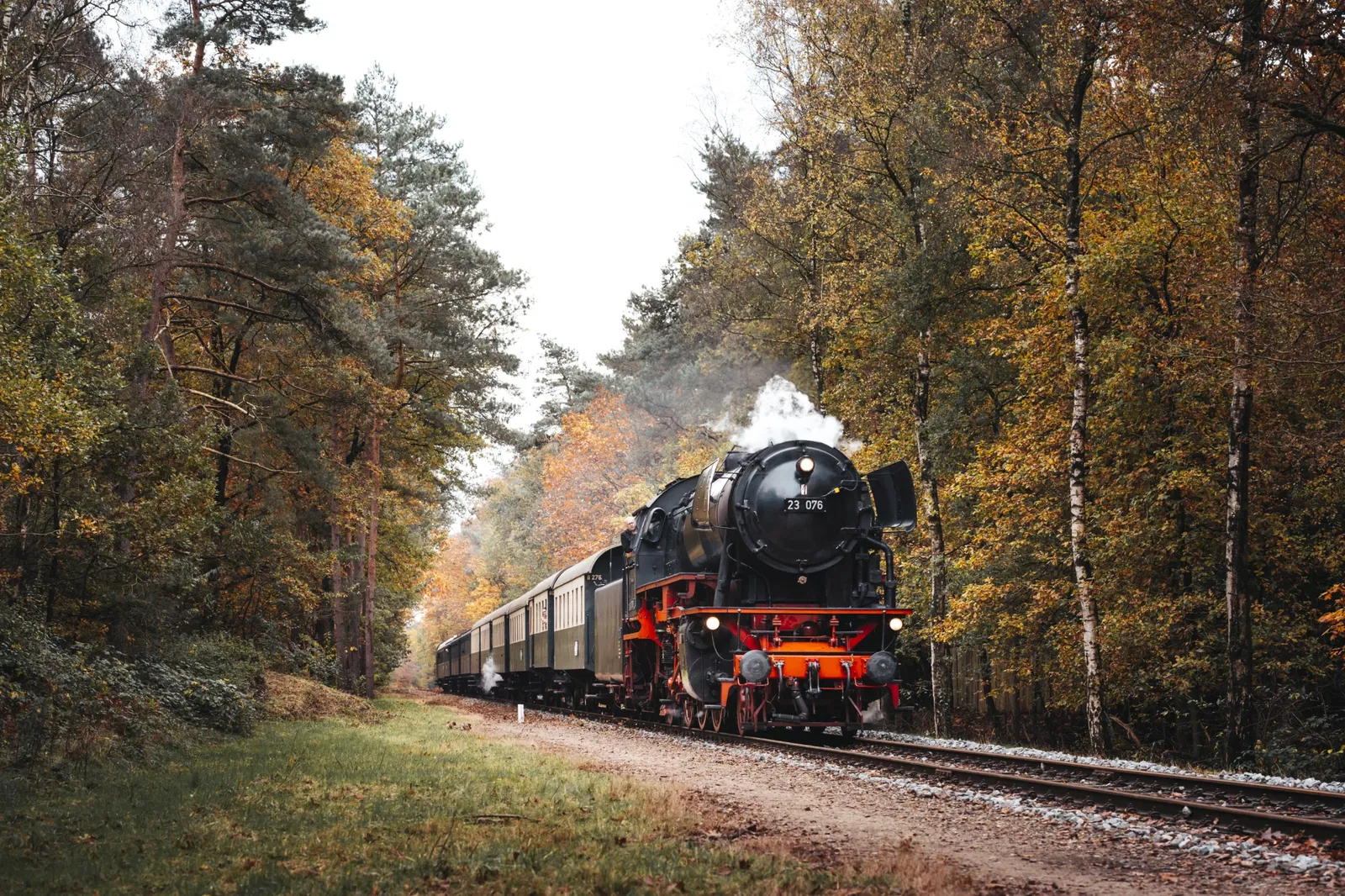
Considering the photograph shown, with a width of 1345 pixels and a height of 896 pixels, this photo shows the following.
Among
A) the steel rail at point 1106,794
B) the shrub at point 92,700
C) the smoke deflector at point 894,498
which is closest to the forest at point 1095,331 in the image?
the smoke deflector at point 894,498

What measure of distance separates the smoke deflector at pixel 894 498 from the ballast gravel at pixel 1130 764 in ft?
9.91

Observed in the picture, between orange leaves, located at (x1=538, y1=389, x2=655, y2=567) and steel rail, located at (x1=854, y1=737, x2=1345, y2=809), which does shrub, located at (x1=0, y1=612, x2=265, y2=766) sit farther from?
orange leaves, located at (x1=538, y1=389, x2=655, y2=567)

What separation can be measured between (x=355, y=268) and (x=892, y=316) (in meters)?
9.98

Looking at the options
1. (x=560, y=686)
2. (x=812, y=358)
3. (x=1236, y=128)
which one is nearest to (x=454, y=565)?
(x=560, y=686)

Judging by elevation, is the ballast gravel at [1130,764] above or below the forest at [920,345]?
below

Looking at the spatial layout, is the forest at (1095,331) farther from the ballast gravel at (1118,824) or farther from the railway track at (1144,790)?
the ballast gravel at (1118,824)

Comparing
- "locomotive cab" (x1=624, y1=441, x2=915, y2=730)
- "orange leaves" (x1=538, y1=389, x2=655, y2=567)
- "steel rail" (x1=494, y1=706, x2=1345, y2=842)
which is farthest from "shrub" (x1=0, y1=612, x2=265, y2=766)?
"orange leaves" (x1=538, y1=389, x2=655, y2=567)

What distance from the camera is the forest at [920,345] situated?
12602 mm

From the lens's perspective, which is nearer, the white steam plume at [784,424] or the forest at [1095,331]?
the forest at [1095,331]

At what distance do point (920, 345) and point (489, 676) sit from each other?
2616cm

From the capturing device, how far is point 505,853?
22.4ft

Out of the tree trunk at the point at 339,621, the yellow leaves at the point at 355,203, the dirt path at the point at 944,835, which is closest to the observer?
the dirt path at the point at 944,835

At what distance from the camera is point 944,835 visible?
7855mm

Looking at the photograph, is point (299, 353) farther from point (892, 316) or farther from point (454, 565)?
→ point (454, 565)
